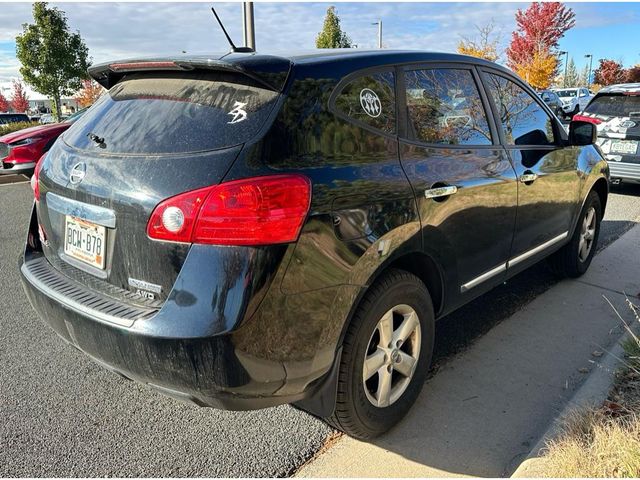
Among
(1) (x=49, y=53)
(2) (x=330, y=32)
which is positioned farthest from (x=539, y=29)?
(1) (x=49, y=53)

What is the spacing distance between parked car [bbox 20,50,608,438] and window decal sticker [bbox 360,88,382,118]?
0.01m

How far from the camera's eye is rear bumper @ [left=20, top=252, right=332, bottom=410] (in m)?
1.83

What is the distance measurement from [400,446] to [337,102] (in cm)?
162

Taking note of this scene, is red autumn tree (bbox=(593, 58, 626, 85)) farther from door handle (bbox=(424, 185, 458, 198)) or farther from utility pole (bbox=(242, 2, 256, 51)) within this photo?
door handle (bbox=(424, 185, 458, 198))

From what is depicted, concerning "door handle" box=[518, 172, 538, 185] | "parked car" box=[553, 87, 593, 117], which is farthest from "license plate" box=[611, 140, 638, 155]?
"parked car" box=[553, 87, 593, 117]

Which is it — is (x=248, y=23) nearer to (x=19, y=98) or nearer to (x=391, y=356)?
(x=391, y=356)

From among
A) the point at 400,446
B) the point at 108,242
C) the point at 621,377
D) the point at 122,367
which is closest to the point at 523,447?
the point at 400,446

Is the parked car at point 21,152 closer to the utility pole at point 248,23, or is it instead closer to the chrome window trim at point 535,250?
the utility pole at point 248,23

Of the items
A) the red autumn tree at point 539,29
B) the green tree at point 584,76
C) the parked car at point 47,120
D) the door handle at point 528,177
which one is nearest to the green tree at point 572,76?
the green tree at point 584,76

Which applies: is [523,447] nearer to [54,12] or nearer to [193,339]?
[193,339]

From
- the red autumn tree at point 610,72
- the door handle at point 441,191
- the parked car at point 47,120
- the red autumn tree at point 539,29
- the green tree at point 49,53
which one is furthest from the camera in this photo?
the red autumn tree at point 610,72

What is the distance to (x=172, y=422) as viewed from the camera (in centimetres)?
265

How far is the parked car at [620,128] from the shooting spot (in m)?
7.77

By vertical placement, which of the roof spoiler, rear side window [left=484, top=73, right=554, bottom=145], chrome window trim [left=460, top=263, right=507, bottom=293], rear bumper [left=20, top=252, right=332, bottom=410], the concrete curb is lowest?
the concrete curb
